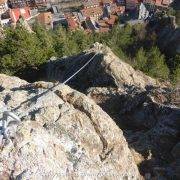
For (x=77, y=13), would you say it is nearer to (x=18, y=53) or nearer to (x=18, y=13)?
(x=18, y=13)

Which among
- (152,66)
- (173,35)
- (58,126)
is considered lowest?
(173,35)

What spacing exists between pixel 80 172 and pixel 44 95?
2.32 metres

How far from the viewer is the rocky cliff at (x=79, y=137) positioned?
779cm

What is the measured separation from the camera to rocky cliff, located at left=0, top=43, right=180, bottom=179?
25.6ft

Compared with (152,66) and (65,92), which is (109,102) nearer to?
(65,92)

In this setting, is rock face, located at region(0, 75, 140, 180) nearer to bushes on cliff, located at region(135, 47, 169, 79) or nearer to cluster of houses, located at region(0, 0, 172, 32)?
bushes on cliff, located at region(135, 47, 169, 79)

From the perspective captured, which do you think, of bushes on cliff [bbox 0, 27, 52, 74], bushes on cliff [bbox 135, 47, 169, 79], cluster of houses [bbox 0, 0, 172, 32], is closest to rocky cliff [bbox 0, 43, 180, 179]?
bushes on cliff [bbox 0, 27, 52, 74]

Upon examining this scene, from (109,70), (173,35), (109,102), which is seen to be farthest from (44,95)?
(173,35)

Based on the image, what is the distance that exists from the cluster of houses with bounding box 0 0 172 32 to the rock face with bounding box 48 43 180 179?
5745 cm

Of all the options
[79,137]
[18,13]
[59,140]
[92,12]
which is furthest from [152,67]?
[18,13]

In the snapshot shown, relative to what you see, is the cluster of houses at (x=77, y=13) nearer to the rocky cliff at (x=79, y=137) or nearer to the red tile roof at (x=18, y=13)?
the red tile roof at (x=18, y=13)

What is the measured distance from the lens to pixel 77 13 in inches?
3393

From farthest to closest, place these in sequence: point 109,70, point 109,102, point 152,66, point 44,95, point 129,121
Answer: point 152,66
point 109,70
point 109,102
point 129,121
point 44,95

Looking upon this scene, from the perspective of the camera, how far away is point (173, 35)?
48625 mm
